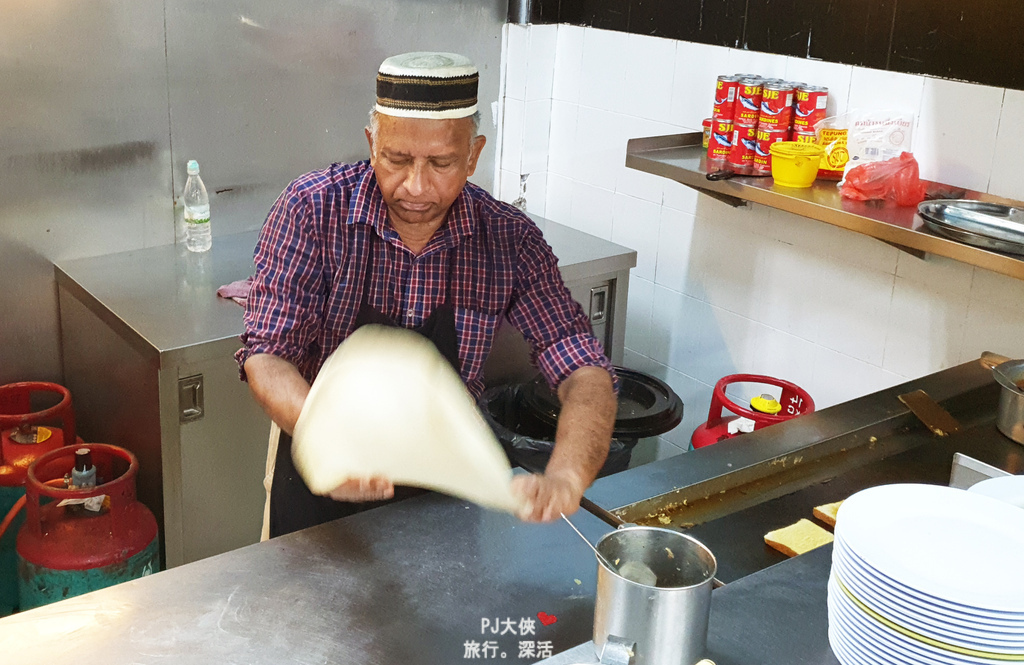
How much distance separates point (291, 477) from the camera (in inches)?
81.9

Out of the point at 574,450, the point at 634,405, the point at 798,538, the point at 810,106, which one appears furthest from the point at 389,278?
the point at 810,106

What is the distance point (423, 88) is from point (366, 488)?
818mm

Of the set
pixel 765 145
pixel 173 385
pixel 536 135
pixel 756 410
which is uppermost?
pixel 765 145

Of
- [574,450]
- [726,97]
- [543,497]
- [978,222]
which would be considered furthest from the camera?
[726,97]

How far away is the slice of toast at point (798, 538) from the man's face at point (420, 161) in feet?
2.98

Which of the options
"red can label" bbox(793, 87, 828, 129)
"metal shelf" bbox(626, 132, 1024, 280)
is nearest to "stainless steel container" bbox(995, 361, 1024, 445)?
"metal shelf" bbox(626, 132, 1024, 280)

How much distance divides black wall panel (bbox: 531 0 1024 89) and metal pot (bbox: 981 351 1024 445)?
2.43 feet

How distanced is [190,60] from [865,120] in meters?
2.01

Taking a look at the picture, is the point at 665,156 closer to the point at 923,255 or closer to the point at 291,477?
the point at 923,255

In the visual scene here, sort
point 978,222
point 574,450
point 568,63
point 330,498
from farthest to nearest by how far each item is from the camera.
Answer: point 568,63, point 978,222, point 330,498, point 574,450

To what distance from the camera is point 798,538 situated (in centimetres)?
176

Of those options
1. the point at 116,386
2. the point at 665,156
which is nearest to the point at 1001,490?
the point at 665,156

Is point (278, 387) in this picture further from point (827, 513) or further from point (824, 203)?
point (824, 203)

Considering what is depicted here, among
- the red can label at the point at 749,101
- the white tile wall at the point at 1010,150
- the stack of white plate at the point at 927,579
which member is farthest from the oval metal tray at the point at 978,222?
the stack of white plate at the point at 927,579
